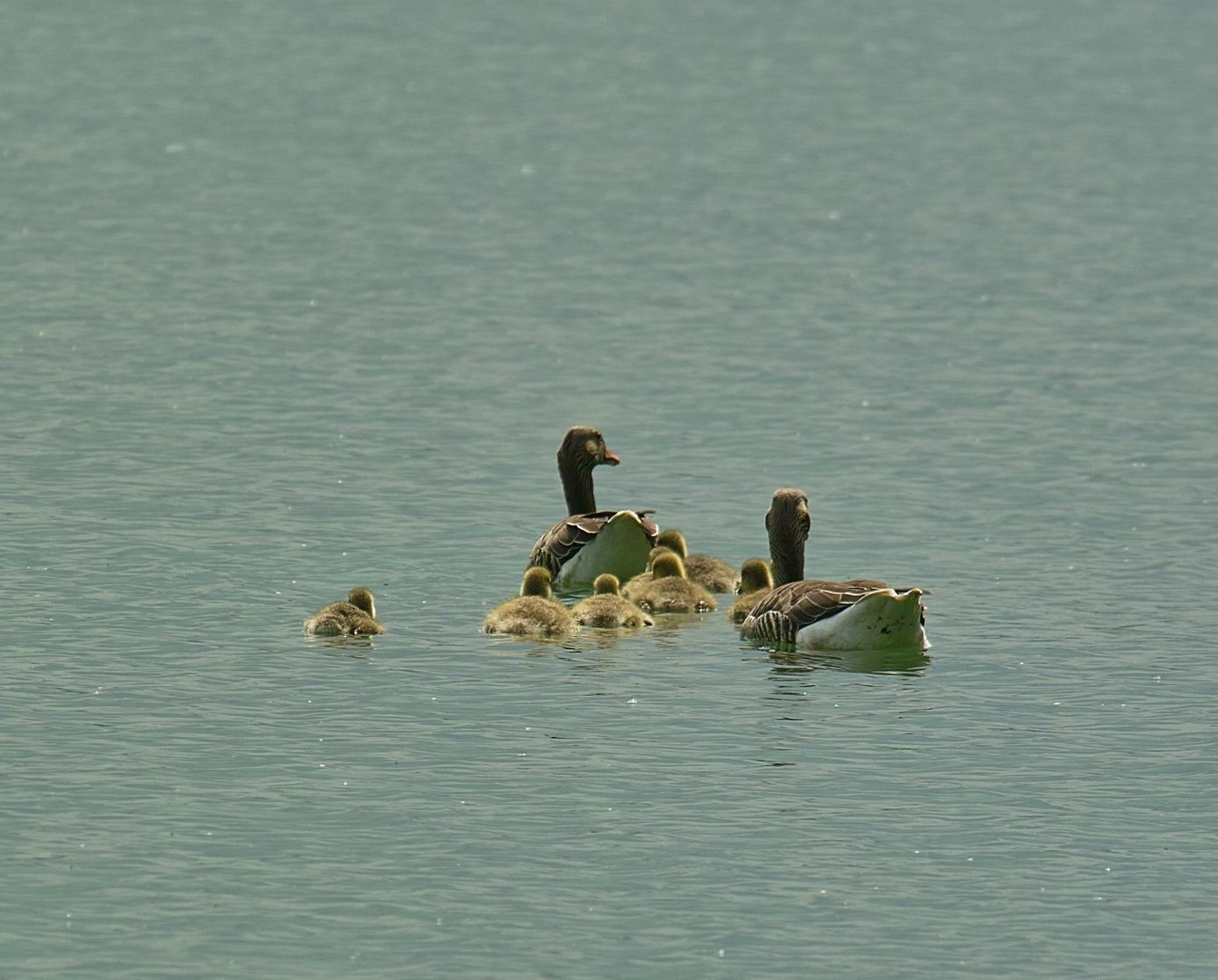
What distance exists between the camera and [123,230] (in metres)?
49.5

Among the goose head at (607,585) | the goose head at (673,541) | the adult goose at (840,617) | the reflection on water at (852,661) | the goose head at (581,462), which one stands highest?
the goose head at (581,462)

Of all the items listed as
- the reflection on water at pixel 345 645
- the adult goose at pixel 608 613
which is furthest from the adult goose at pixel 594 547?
the reflection on water at pixel 345 645

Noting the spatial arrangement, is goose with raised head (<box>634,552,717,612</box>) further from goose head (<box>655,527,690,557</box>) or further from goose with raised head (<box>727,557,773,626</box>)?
goose head (<box>655,527,690,557</box>)

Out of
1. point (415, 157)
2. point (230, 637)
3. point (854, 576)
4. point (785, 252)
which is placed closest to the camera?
point (230, 637)

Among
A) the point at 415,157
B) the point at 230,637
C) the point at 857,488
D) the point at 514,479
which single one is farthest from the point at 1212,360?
the point at 415,157

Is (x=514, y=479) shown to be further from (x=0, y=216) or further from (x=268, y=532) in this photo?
(x=0, y=216)

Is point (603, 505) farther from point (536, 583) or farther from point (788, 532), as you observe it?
point (536, 583)

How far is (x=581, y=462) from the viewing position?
86.0ft

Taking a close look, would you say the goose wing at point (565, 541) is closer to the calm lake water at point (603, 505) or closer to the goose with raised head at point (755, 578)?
the calm lake water at point (603, 505)

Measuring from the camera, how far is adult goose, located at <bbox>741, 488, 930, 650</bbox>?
20828 mm

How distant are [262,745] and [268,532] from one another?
7.95 metres

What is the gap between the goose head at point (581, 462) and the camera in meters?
26.0

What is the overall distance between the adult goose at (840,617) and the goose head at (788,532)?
1159 mm

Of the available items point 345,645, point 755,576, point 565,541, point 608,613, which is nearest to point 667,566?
point 755,576
